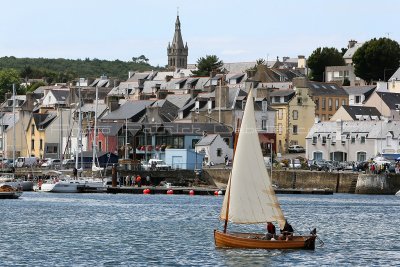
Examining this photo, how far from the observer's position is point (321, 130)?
503ft

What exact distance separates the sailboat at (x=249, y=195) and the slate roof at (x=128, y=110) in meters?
106

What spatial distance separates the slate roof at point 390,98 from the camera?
16726 centimetres

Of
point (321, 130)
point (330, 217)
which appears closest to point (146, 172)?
point (321, 130)

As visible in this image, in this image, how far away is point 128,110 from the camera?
173 metres

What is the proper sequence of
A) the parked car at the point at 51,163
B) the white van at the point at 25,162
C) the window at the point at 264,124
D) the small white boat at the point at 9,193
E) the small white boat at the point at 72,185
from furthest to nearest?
the window at the point at 264,124, the white van at the point at 25,162, the parked car at the point at 51,163, the small white boat at the point at 72,185, the small white boat at the point at 9,193

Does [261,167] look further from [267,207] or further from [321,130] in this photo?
[321,130]

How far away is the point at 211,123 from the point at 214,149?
8243mm

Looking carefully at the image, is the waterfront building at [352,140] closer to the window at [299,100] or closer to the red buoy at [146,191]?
the window at [299,100]

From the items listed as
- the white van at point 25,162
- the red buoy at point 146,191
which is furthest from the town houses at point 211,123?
the red buoy at point 146,191

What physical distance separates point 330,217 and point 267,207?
2947 cm

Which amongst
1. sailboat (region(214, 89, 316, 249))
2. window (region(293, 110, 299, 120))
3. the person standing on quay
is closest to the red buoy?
the person standing on quay

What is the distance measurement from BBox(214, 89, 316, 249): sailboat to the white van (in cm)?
9444

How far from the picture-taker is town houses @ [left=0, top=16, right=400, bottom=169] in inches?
5925

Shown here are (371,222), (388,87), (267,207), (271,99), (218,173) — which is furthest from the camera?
(388,87)
